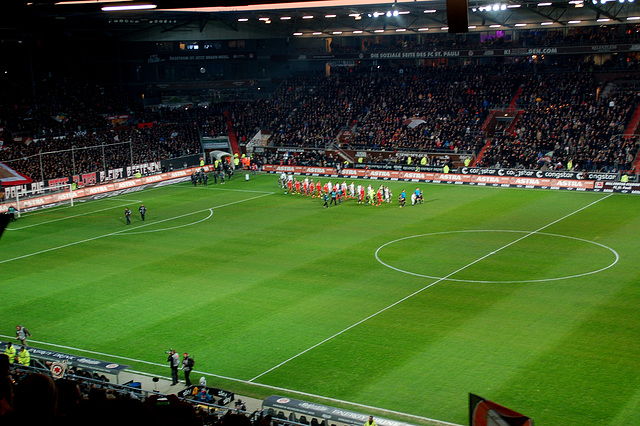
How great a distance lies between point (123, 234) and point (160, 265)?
8.64 meters

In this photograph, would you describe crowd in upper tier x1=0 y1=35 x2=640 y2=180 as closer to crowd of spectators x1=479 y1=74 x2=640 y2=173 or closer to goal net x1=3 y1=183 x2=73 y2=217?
crowd of spectators x1=479 y1=74 x2=640 y2=173

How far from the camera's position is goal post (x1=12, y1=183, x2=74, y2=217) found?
50531mm

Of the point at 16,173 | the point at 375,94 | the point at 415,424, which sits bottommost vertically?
the point at 415,424

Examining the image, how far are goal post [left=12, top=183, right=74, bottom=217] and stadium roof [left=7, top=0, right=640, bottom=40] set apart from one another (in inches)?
478

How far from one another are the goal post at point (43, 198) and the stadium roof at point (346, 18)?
39.8 feet

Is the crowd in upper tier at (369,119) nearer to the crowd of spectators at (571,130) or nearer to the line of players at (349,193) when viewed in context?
the crowd of spectators at (571,130)

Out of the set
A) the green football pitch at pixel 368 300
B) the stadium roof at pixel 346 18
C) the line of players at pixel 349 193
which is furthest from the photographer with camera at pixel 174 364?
the stadium roof at pixel 346 18

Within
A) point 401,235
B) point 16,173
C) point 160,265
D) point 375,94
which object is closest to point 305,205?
point 401,235

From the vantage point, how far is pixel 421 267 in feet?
107

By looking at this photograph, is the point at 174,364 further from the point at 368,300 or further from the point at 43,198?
the point at 43,198

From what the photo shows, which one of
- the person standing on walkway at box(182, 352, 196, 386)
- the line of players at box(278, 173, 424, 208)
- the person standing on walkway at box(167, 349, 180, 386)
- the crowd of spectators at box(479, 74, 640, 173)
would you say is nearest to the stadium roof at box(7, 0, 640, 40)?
the crowd of spectators at box(479, 74, 640, 173)

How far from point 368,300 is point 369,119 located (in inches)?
1783

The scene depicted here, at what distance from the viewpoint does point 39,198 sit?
170ft

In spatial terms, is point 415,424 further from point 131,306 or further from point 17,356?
point 131,306
